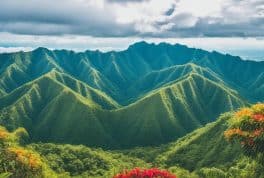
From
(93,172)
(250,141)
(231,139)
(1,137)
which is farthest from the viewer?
(93,172)

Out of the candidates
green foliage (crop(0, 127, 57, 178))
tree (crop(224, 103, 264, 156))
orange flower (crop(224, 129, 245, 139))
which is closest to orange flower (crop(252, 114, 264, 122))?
tree (crop(224, 103, 264, 156))

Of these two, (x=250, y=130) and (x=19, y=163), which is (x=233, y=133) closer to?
(x=250, y=130)

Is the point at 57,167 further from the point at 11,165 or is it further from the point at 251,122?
the point at 251,122

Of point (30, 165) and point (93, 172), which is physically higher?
point (30, 165)

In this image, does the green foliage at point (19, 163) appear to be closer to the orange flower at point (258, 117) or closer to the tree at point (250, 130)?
the tree at point (250, 130)

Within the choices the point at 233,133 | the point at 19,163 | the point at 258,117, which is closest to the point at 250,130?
the point at 258,117

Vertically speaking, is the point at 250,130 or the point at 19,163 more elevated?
the point at 250,130

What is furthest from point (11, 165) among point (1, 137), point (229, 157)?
point (229, 157)

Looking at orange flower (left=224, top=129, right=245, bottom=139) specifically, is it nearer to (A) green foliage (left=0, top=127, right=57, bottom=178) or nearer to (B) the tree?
(B) the tree

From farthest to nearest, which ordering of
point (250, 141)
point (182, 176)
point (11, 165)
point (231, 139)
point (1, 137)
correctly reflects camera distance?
point (182, 176) < point (1, 137) < point (11, 165) < point (231, 139) < point (250, 141)

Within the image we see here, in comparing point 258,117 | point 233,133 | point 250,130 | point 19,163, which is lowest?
point 19,163

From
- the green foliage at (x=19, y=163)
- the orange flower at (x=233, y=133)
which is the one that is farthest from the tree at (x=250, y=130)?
the green foliage at (x=19, y=163)
